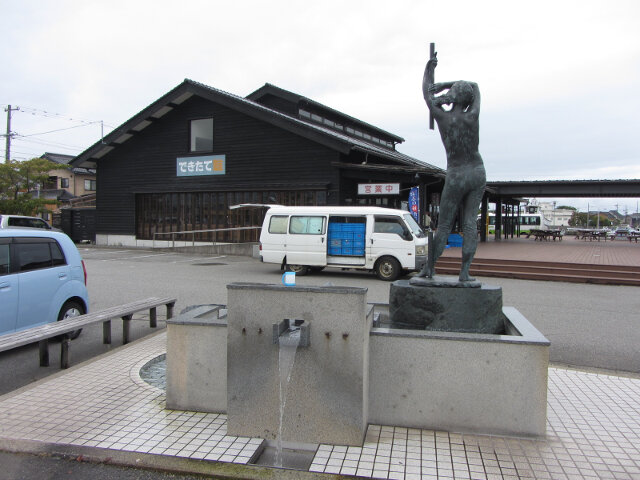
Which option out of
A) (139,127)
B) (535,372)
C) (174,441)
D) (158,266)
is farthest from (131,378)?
(139,127)

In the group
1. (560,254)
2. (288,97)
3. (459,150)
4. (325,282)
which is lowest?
(325,282)

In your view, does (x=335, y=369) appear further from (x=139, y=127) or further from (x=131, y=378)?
(x=139, y=127)

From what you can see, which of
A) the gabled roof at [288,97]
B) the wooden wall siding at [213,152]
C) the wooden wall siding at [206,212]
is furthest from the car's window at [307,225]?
the gabled roof at [288,97]

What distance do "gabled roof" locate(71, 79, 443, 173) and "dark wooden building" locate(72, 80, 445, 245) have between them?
0.05 metres

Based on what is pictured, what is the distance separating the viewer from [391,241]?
1335 cm

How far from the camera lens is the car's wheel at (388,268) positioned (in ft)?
44.0

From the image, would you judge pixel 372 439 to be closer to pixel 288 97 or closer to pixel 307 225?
pixel 307 225

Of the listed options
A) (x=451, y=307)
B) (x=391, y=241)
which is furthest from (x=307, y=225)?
(x=451, y=307)

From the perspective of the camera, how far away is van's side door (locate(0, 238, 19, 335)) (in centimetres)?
584

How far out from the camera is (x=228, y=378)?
384cm

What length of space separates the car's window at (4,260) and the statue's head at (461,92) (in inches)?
226

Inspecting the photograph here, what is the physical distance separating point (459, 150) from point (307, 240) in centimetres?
944

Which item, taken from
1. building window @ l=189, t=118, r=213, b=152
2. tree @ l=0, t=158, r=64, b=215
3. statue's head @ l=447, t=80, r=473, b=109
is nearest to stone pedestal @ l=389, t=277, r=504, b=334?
statue's head @ l=447, t=80, r=473, b=109

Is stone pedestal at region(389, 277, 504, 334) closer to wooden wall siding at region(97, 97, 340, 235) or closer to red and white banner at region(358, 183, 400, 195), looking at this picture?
red and white banner at region(358, 183, 400, 195)
